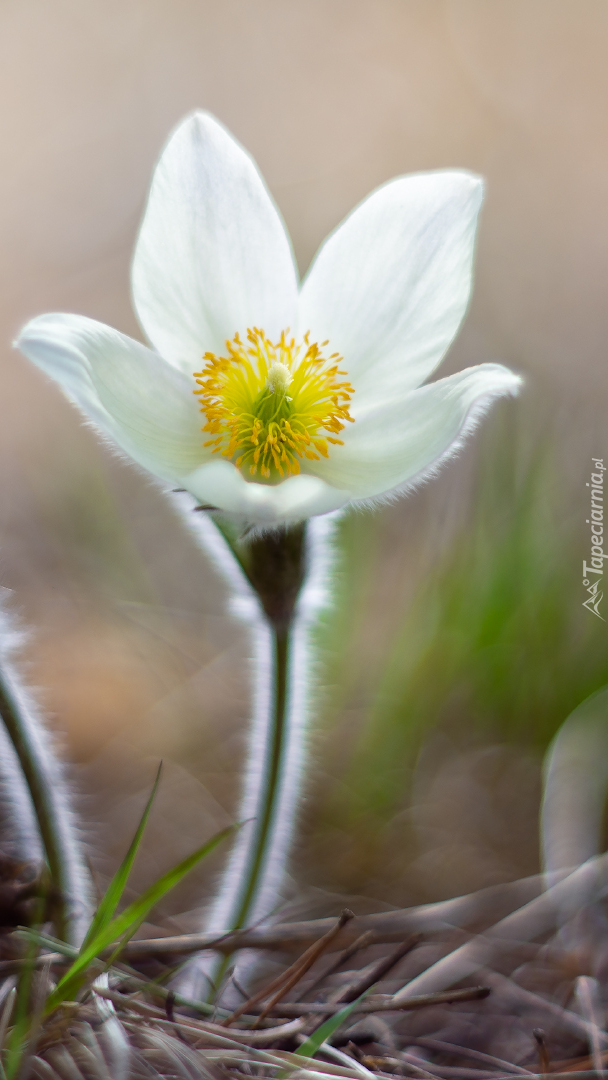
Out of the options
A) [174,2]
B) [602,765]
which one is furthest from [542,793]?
[174,2]

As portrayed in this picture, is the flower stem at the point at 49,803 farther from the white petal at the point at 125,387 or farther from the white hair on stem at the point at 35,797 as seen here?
the white petal at the point at 125,387

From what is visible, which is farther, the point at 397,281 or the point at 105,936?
the point at 397,281

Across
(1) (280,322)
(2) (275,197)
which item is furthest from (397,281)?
(2) (275,197)

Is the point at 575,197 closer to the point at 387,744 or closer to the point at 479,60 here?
the point at 479,60

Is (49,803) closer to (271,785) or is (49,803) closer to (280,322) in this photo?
(271,785)

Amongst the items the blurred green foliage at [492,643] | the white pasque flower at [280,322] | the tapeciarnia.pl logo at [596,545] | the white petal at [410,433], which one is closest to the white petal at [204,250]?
the white pasque flower at [280,322]

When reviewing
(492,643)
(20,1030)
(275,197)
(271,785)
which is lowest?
(20,1030)

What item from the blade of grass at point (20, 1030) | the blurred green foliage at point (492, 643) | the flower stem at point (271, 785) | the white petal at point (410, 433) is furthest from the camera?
the blurred green foliage at point (492, 643)

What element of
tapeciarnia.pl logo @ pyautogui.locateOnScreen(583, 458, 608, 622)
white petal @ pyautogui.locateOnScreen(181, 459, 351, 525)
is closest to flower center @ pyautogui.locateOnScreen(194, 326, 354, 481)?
white petal @ pyautogui.locateOnScreen(181, 459, 351, 525)
